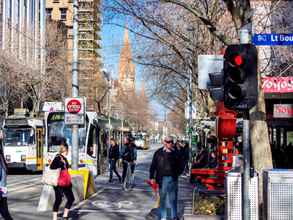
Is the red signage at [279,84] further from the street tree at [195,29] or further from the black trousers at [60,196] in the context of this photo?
the black trousers at [60,196]

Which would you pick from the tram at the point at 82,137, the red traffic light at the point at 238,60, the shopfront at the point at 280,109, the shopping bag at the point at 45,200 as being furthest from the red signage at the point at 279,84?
the tram at the point at 82,137

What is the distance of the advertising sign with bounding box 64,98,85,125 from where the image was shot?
1900 cm

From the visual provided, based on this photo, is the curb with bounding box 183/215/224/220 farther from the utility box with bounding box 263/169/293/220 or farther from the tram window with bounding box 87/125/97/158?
the tram window with bounding box 87/125/97/158

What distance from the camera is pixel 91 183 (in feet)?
66.1

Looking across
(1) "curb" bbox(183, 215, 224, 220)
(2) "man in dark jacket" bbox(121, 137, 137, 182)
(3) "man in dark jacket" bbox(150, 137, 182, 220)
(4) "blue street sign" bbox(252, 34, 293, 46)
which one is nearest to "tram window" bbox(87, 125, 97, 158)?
(2) "man in dark jacket" bbox(121, 137, 137, 182)

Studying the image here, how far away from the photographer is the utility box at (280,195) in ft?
36.9

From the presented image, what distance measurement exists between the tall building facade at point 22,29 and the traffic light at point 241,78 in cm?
4297

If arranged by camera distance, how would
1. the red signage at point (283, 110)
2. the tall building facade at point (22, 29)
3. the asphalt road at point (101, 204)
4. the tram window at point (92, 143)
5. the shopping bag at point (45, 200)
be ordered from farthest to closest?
1. the tall building facade at point (22, 29)
2. the tram window at point (92, 143)
3. the red signage at point (283, 110)
4. the shopping bag at point (45, 200)
5. the asphalt road at point (101, 204)

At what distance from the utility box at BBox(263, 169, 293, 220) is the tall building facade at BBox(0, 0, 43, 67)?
41879 mm

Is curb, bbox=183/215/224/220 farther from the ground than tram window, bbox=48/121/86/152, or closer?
closer

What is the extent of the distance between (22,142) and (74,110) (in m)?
16.2

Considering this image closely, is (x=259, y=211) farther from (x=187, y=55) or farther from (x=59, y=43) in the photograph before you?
(x=59, y=43)

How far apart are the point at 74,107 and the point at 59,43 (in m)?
38.3

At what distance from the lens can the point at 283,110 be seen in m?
22.4
